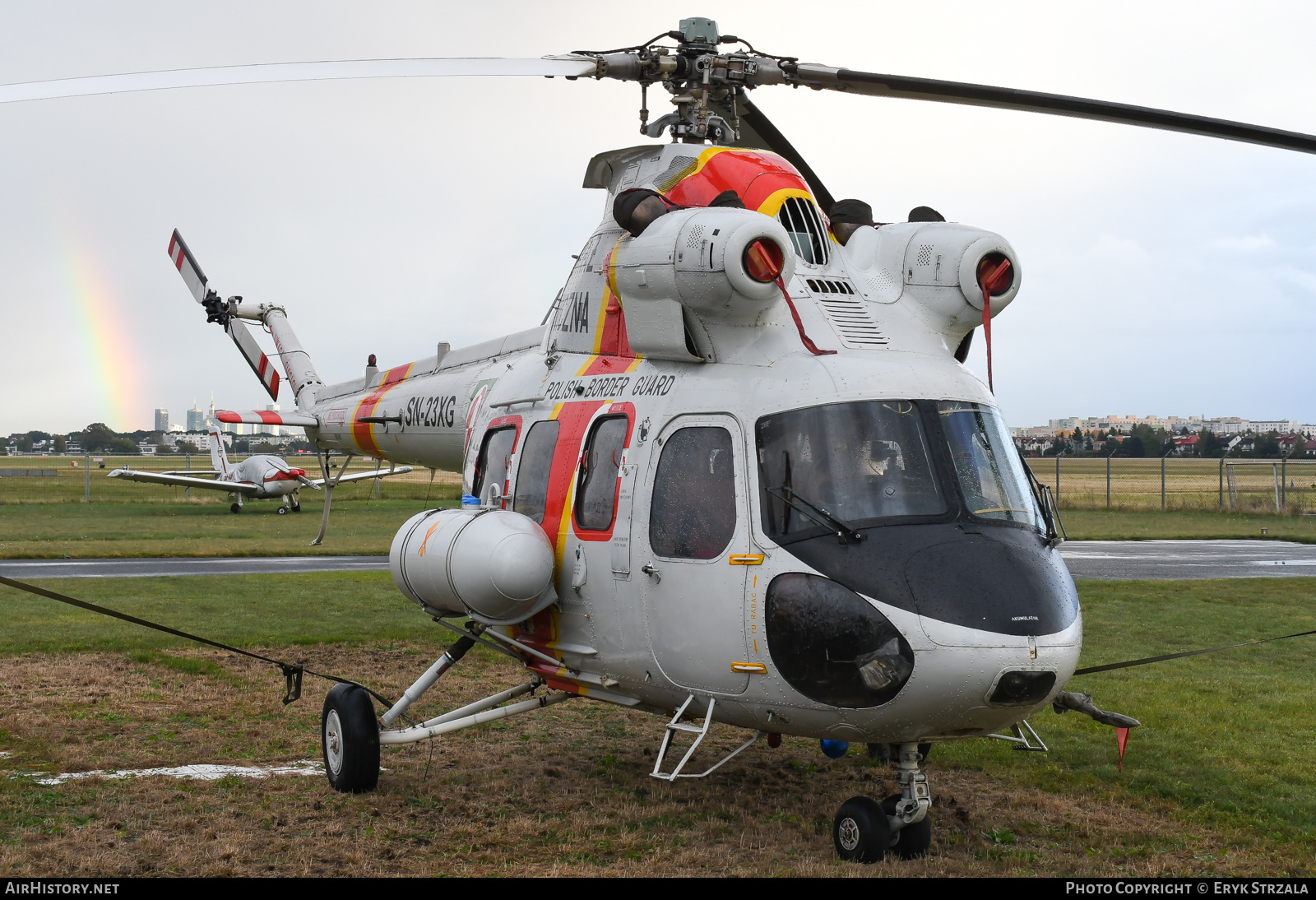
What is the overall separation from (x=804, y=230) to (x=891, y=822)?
3.31 metres

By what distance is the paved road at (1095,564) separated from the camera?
1916 cm

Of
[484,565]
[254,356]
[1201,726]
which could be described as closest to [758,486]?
[484,565]

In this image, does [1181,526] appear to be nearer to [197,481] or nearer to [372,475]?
[372,475]

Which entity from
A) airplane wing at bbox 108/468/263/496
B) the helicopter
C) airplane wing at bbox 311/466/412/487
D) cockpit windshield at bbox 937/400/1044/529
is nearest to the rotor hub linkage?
the helicopter

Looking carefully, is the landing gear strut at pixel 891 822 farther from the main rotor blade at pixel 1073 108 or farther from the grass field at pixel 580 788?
the main rotor blade at pixel 1073 108

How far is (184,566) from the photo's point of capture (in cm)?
2073

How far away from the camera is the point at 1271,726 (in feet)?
29.6

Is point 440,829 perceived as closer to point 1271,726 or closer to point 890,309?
point 890,309

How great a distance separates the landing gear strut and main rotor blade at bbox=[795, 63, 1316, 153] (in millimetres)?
3638

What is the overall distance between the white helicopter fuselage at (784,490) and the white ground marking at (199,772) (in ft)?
5.95

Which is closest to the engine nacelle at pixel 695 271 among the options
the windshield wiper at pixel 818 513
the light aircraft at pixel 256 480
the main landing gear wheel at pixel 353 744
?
the windshield wiper at pixel 818 513

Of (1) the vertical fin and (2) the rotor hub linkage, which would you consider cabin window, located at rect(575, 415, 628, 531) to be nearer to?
(2) the rotor hub linkage

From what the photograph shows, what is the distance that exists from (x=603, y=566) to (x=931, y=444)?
1.95m

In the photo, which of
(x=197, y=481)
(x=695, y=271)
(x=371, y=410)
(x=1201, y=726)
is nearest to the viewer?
(x=695, y=271)
